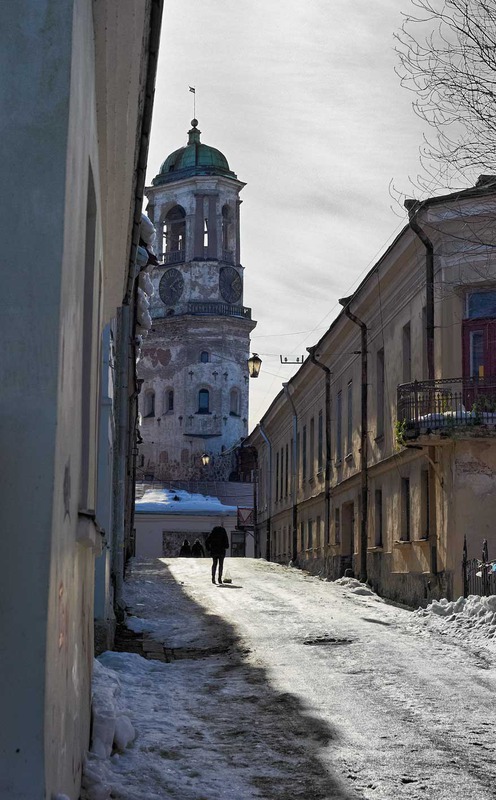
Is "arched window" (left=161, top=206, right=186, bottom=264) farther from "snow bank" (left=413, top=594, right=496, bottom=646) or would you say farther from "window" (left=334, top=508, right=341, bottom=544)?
"snow bank" (left=413, top=594, right=496, bottom=646)

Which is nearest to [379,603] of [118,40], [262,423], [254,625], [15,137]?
[254,625]

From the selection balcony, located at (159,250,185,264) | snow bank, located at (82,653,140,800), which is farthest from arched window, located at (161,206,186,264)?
snow bank, located at (82,653,140,800)

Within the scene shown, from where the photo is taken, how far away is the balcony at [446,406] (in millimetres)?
18547

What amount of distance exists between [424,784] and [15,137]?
171 inches

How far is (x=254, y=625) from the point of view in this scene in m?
16.3

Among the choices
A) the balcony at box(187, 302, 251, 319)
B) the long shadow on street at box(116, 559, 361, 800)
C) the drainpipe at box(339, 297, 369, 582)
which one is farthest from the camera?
the balcony at box(187, 302, 251, 319)

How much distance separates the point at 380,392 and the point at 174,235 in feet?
174

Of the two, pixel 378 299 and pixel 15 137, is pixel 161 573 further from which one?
pixel 15 137

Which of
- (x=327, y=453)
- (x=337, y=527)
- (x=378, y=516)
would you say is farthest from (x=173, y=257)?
(x=378, y=516)

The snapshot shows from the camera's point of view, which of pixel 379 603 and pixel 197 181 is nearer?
pixel 379 603

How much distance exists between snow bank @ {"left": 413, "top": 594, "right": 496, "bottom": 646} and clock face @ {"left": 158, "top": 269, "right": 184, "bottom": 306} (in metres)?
57.4

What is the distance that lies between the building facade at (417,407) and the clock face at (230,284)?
43.1 m

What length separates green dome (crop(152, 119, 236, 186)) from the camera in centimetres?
7425

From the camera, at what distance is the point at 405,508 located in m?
22.6
